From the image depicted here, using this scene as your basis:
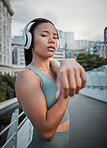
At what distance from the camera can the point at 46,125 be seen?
716mm

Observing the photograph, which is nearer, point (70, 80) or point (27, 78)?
point (70, 80)

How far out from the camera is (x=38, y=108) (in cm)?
72

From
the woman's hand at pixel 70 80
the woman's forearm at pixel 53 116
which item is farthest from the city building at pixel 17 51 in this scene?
the woman's hand at pixel 70 80

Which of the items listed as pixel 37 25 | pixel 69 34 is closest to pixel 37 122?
pixel 37 25

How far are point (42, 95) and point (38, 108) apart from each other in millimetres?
78

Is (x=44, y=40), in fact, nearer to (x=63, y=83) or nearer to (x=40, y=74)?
(x=40, y=74)

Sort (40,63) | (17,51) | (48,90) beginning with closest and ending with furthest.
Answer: (48,90) < (40,63) < (17,51)

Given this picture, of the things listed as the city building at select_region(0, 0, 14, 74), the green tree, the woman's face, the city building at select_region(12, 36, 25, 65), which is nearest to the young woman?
the woman's face

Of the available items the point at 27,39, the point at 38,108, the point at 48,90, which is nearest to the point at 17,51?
the point at 27,39

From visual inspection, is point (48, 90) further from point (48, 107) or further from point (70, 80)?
point (70, 80)

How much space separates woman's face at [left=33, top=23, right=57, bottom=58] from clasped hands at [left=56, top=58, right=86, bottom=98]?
0.29m

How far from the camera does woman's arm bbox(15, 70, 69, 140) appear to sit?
2.36ft

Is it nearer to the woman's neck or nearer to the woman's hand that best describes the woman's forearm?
the woman's hand

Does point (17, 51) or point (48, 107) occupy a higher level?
point (17, 51)
